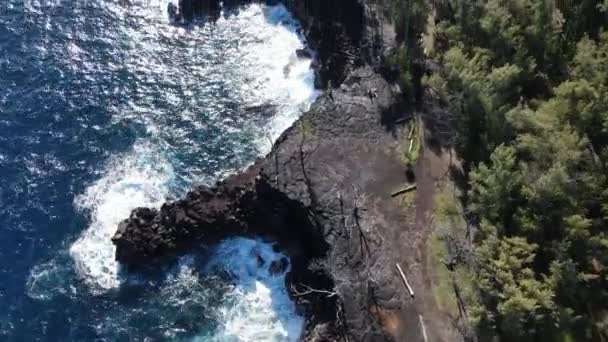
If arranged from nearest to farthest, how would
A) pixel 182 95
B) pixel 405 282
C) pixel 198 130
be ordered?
pixel 405 282 < pixel 198 130 < pixel 182 95

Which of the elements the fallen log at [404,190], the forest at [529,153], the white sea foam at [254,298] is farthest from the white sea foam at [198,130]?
the forest at [529,153]

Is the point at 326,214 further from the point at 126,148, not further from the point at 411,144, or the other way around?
the point at 126,148

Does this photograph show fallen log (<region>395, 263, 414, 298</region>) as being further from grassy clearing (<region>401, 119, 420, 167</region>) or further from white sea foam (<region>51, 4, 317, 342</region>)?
white sea foam (<region>51, 4, 317, 342</region>)

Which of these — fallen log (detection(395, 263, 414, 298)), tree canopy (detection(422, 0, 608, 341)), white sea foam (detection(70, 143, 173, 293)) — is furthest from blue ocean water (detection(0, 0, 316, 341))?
tree canopy (detection(422, 0, 608, 341))

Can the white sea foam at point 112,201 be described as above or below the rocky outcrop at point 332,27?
below

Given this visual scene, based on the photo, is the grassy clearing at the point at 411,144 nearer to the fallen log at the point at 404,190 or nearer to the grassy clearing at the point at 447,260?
the fallen log at the point at 404,190

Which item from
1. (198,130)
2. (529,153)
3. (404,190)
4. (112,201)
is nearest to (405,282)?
(404,190)

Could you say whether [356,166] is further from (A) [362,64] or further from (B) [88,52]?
(B) [88,52]
